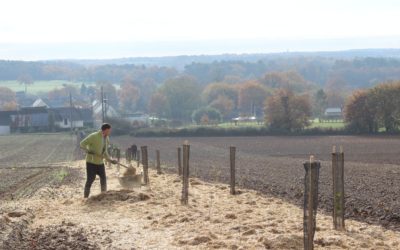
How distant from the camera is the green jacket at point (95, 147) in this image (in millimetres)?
18766

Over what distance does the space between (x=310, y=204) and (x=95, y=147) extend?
29.7 feet

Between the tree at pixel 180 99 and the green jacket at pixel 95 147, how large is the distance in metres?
127

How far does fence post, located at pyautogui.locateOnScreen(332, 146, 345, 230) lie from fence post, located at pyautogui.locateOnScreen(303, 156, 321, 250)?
1.39 m

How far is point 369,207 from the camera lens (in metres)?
15.6

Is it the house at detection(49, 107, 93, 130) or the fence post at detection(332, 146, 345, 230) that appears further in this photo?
the house at detection(49, 107, 93, 130)

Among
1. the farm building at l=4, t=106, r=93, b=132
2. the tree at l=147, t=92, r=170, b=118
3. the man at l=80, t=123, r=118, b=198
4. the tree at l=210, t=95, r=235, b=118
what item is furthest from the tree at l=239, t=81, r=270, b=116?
the man at l=80, t=123, r=118, b=198

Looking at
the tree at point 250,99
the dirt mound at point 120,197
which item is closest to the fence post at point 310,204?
the dirt mound at point 120,197

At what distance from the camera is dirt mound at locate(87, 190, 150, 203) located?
17234mm

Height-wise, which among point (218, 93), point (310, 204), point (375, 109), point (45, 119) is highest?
point (218, 93)

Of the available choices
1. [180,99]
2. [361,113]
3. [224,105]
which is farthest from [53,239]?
[180,99]

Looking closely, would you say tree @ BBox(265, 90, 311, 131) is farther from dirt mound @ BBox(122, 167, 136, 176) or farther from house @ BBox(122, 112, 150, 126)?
dirt mound @ BBox(122, 167, 136, 176)

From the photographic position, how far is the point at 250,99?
155 m

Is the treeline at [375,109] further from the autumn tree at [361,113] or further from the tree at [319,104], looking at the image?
the tree at [319,104]

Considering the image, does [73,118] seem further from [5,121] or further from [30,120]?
[5,121]
